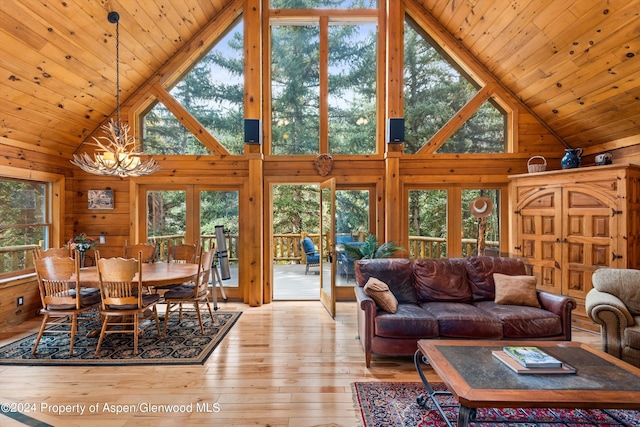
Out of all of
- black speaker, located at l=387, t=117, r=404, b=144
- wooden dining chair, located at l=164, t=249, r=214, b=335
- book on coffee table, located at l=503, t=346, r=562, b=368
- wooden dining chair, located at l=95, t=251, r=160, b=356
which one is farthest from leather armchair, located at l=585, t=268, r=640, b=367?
wooden dining chair, located at l=95, t=251, r=160, b=356

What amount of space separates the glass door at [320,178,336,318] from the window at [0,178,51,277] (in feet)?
13.8

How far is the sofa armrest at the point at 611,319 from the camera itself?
2.93m

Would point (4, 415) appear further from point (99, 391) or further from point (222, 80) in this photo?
point (222, 80)

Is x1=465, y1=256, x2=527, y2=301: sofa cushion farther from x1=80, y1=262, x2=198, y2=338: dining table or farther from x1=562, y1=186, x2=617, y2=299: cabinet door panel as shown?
x1=80, y1=262, x2=198, y2=338: dining table

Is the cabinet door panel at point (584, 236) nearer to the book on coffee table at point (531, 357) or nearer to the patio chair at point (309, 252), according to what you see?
the book on coffee table at point (531, 357)

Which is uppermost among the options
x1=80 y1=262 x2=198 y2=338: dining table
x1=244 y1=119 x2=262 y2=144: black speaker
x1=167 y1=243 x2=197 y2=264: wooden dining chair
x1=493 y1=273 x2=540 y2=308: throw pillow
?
x1=244 y1=119 x2=262 y2=144: black speaker

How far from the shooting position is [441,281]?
3.68 m

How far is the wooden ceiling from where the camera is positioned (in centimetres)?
337

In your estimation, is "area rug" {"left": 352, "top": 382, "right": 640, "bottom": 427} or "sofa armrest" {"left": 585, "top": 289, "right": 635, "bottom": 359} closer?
"area rug" {"left": 352, "top": 382, "right": 640, "bottom": 427}

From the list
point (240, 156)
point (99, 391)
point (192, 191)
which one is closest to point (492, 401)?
point (99, 391)

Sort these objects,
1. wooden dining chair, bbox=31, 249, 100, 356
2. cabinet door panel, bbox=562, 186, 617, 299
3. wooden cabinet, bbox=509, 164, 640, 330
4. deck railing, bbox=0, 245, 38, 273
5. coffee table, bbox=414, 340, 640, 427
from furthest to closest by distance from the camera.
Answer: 1. deck railing, bbox=0, 245, 38, 273
2. cabinet door panel, bbox=562, 186, 617, 299
3. wooden cabinet, bbox=509, 164, 640, 330
4. wooden dining chair, bbox=31, 249, 100, 356
5. coffee table, bbox=414, 340, 640, 427

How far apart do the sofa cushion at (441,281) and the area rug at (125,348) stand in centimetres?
241

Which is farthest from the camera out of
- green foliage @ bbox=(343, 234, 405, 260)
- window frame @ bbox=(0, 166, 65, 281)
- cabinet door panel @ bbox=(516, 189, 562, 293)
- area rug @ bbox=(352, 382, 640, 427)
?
window frame @ bbox=(0, 166, 65, 281)

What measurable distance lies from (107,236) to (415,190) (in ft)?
16.7
